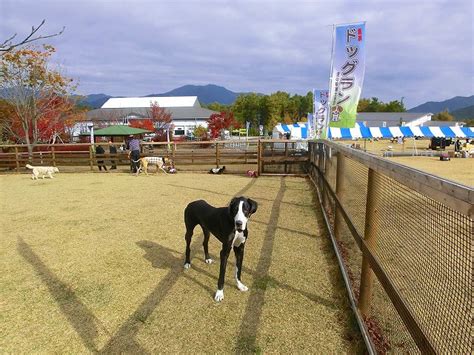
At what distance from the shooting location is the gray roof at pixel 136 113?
59.3 meters

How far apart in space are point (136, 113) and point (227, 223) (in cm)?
6384

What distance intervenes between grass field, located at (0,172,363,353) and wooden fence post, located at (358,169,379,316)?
248 mm

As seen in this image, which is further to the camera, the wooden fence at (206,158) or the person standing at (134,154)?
the person standing at (134,154)

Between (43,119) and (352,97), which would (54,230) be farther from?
(43,119)

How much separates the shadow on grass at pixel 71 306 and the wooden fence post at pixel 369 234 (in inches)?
92.2

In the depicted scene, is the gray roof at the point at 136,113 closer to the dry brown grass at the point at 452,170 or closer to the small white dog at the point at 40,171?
the small white dog at the point at 40,171

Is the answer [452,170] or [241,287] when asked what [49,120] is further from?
[452,170]

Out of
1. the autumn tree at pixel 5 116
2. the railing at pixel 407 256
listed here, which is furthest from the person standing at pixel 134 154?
the autumn tree at pixel 5 116

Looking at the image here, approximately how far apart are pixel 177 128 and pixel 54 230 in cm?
6276

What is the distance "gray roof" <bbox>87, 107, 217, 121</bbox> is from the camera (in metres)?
59.3

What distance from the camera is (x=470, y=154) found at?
24.0m

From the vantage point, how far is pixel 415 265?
313 cm

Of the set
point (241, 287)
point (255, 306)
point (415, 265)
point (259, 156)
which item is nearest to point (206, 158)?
point (259, 156)

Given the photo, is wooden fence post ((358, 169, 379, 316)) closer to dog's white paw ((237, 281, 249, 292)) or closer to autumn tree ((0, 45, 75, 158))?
dog's white paw ((237, 281, 249, 292))
